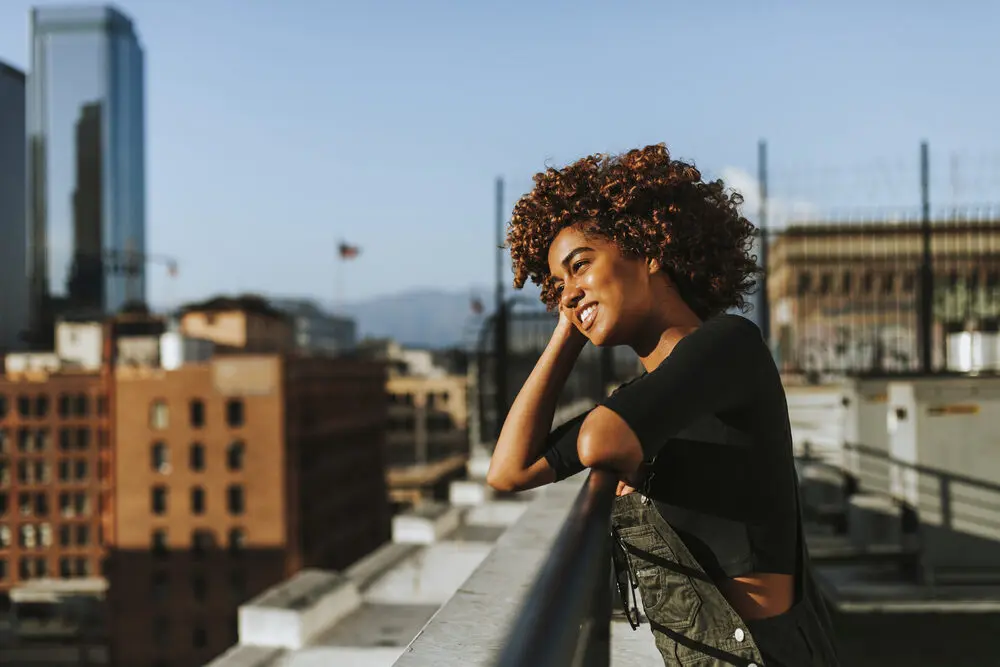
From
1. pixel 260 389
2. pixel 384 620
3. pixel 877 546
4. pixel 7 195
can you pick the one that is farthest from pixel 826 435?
pixel 7 195

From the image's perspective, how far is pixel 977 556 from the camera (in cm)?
664

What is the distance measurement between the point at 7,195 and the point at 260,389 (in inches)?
5784

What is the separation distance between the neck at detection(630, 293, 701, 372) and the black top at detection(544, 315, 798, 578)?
0.78ft

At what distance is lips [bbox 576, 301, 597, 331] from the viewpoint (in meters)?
2.14

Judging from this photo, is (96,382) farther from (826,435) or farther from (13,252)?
(13,252)

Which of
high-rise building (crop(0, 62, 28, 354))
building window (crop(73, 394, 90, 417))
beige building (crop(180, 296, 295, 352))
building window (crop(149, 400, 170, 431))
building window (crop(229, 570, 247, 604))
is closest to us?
building window (crop(229, 570, 247, 604))

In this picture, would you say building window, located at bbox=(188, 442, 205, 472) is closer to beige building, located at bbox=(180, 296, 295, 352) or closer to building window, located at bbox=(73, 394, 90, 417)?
building window, located at bbox=(73, 394, 90, 417)

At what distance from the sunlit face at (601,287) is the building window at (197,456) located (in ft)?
229

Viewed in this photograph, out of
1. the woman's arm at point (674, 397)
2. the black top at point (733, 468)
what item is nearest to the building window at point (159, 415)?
the black top at point (733, 468)

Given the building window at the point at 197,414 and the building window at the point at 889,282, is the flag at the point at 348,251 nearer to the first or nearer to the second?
the building window at the point at 197,414

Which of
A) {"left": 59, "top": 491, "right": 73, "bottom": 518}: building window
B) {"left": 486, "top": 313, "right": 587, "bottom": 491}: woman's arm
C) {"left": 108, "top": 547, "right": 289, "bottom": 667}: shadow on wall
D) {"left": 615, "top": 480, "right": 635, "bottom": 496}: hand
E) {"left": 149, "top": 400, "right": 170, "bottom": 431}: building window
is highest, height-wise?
{"left": 486, "top": 313, "right": 587, "bottom": 491}: woman's arm

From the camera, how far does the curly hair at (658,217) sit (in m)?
2.12

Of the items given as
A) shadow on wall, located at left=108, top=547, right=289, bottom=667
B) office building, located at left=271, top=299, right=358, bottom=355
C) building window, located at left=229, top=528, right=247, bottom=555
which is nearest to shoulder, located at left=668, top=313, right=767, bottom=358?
shadow on wall, located at left=108, top=547, right=289, bottom=667

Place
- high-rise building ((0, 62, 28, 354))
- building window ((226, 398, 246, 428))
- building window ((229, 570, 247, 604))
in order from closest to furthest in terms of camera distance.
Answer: building window ((229, 570, 247, 604)), building window ((226, 398, 246, 428)), high-rise building ((0, 62, 28, 354))
